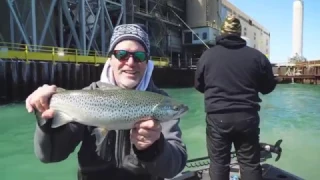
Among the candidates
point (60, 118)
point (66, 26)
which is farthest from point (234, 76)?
point (66, 26)

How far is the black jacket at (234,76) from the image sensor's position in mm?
3004

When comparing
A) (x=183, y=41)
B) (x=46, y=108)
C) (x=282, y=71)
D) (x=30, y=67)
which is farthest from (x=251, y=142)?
(x=282, y=71)

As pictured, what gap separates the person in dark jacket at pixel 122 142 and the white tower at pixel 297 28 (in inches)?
3004

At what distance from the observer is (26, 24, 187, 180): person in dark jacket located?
6.13 feet

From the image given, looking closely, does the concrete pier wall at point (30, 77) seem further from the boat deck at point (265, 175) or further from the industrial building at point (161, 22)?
the boat deck at point (265, 175)

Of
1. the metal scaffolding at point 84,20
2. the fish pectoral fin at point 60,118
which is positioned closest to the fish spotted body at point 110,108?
the fish pectoral fin at point 60,118

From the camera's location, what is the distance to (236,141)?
305cm

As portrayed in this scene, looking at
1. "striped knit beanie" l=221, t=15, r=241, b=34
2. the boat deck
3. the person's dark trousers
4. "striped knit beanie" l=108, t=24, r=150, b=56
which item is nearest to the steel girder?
the boat deck

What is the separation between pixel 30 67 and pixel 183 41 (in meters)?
29.4

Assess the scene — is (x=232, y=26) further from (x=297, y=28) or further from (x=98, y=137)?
(x=297, y=28)

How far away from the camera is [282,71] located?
50.3 meters

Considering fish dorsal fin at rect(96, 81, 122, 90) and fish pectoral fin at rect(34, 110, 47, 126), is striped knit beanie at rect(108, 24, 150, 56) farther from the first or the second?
fish pectoral fin at rect(34, 110, 47, 126)

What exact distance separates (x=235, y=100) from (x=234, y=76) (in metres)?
0.22

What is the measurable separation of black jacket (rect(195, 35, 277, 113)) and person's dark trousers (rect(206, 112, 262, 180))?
3.3 inches
